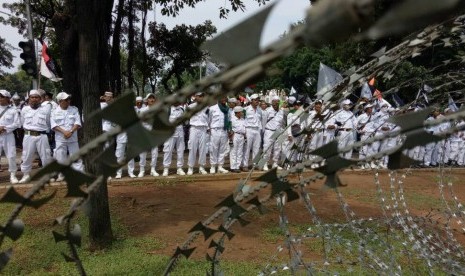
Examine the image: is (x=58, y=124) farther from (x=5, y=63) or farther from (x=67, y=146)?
(x=5, y=63)

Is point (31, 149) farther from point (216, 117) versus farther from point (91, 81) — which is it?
point (91, 81)

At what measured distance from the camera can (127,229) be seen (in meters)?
5.20

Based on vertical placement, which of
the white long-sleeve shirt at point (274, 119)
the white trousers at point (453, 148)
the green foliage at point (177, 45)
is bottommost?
the white trousers at point (453, 148)

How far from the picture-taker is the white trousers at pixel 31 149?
796 cm

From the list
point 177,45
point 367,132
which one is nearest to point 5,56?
point 177,45

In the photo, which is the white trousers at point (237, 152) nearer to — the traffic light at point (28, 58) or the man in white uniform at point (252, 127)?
the man in white uniform at point (252, 127)

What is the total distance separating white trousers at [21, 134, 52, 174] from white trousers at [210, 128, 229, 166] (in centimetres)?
334

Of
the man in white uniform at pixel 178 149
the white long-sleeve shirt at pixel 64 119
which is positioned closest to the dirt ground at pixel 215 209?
the man in white uniform at pixel 178 149

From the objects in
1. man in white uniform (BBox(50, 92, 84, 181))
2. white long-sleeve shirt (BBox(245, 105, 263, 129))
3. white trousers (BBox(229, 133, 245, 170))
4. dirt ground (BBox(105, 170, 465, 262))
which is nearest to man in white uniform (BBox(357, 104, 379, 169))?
dirt ground (BBox(105, 170, 465, 262))

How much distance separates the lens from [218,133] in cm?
973

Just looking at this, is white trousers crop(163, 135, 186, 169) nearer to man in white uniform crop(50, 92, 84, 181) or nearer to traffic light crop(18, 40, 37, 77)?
man in white uniform crop(50, 92, 84, 181)

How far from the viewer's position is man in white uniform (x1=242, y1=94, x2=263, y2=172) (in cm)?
1023

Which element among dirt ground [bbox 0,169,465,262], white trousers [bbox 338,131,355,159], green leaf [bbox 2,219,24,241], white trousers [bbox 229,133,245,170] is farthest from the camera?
white trousers [bbox 229,133,245,170]

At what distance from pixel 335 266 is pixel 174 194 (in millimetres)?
3651
